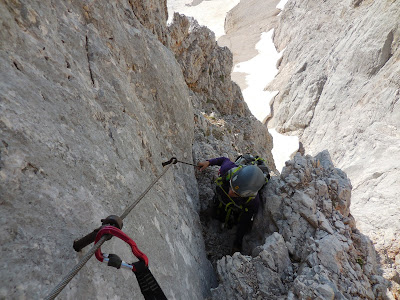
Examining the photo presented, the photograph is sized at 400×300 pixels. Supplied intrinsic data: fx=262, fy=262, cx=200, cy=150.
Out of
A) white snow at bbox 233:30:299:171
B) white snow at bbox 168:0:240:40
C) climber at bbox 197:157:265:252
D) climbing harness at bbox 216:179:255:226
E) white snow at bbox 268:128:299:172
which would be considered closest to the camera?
climber at bbox 197:157:265:252

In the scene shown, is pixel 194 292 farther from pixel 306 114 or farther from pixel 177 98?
pixel 306 114

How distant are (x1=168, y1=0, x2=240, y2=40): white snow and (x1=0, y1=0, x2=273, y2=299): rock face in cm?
5530

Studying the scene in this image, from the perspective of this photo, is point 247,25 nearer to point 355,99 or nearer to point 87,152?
point 355,99

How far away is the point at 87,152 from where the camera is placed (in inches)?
102

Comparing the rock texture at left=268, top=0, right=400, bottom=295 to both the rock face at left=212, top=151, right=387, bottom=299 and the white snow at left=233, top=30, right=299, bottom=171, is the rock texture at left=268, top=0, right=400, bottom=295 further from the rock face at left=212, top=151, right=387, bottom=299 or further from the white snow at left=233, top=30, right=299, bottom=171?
the white snow at left=233, top=30, right=299, bottom=171

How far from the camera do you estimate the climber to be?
463cm

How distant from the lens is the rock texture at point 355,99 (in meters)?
11.3

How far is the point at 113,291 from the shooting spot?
2.15 metres

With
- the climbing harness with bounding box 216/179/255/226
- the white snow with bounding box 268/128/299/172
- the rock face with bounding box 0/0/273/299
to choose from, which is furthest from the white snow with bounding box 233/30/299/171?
the rock face with bounding box 0/0/273/299

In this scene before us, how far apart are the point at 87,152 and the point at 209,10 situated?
65.0m

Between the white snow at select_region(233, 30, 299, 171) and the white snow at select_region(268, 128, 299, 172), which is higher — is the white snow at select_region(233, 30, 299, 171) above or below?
above

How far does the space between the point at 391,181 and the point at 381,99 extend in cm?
902

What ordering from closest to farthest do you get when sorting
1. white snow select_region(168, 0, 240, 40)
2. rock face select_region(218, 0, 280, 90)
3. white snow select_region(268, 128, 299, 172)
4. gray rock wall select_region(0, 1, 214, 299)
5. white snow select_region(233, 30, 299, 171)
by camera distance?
gray rock wall select_region(0, 1, 214, 299) → white snow select_region(268, 128, 299, 172) → white snow select_region(233, 30, 299, 171) → rock face select_region(218, 0, 280, 90) → white snow select_region(168, 0, 240, 40)

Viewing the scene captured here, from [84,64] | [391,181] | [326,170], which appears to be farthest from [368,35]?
[84,64]
